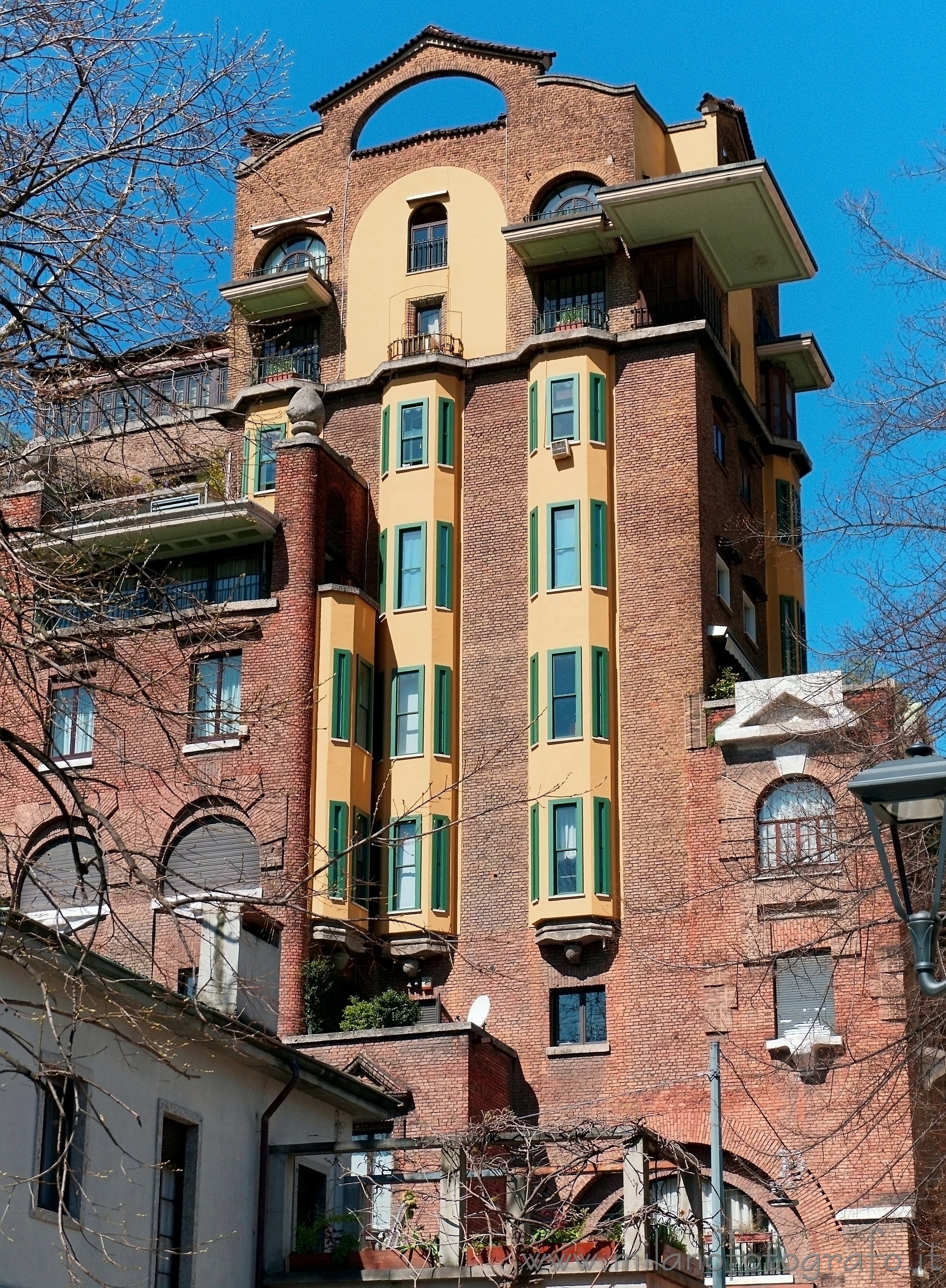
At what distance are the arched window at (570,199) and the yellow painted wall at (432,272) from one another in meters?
1.07

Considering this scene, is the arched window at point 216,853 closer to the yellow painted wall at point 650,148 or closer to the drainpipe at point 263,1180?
the drainpipe at point 263,1180

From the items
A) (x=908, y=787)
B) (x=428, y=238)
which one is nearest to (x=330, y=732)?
(x=428, y=238)

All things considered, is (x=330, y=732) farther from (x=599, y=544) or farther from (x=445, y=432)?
(x=445, y=432)

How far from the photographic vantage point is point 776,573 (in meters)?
48.7

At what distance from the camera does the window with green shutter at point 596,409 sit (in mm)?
42500

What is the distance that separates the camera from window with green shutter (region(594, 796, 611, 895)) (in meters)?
38.8

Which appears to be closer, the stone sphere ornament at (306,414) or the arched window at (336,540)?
the stone sphere ornament at (306,414)

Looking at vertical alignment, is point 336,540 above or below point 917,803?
above

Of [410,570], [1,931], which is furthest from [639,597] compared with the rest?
[1,931]

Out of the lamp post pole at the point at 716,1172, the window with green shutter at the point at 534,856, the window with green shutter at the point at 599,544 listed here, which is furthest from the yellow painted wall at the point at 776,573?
the lamp post pole at the point at 716,1172

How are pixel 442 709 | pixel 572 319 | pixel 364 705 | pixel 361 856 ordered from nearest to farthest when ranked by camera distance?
pixel 361 856, pixel 364 705, pixel 442 709, pixel 572 319

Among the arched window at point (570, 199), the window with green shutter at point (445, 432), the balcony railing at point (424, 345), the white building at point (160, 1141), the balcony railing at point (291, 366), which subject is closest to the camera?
the white building at point (160, 1141)

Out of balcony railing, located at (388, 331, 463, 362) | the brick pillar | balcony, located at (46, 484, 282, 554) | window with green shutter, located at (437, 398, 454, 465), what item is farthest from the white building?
balcony railing, located at (388, 331, 463, 362)

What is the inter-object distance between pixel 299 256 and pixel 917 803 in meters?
40.6
